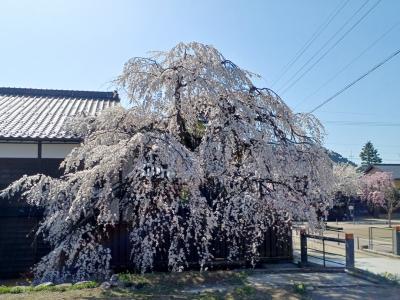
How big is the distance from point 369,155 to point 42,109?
250 feet

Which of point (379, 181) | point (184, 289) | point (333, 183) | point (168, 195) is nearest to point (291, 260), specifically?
point (333, 183)

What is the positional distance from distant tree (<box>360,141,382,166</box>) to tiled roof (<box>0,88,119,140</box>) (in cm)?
7292

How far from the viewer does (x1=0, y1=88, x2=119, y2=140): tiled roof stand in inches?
372

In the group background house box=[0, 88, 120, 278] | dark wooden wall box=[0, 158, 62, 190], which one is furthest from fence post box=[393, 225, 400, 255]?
dark wooden wall box=[0, 158, 62, 190]

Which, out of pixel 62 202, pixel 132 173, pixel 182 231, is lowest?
pixel 182 231

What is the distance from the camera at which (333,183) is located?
8102 millimetres

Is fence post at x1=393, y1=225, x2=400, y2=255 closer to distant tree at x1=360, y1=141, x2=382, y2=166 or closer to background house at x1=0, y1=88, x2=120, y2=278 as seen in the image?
background house at x1=0, y1=88, x2=120, y2=278

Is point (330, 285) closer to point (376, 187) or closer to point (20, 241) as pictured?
point (20, 241)

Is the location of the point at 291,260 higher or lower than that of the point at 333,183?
lower

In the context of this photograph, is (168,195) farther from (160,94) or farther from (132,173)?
(160,94)

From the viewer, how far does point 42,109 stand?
40.3 ft

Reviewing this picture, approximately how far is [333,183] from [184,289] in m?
3.68

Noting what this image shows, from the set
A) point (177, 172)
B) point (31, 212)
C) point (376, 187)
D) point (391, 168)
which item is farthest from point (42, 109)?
point (391, 168)

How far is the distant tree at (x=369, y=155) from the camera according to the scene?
77750 millimetres
